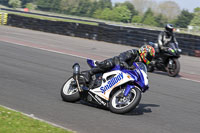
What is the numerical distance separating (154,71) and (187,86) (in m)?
3.10

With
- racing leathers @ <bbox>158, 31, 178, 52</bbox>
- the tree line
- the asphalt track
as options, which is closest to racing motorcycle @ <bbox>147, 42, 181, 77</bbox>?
racing leathers @ <bbox>158, 31, 178, 52</bbox>

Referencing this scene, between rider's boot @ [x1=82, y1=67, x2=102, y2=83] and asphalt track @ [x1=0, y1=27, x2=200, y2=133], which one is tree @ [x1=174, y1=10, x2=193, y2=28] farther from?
rider's boot @ [x1=82, y1=67, x2=102, y2=83]

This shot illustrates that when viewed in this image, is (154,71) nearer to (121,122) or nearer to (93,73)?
(93,73)

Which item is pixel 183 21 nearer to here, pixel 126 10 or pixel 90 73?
pixel 126 10

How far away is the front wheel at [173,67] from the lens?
13.1 m

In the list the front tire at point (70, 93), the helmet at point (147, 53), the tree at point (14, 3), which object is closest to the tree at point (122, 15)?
the tree at point (14, 3)

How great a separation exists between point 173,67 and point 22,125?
9002 mm

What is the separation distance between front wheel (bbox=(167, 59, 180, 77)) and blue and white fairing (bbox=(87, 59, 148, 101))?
6.60 meters

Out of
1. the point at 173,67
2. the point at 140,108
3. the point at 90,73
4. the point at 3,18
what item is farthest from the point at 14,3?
the point at 140,108

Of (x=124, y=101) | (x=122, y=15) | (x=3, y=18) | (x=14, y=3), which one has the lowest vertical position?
(x=124, y=101)

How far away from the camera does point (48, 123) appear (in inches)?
215

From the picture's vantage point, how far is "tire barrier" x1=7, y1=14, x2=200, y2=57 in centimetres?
2031

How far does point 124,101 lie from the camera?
6.64 meters

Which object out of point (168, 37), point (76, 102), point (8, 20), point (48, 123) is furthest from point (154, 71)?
point (8, 20)
